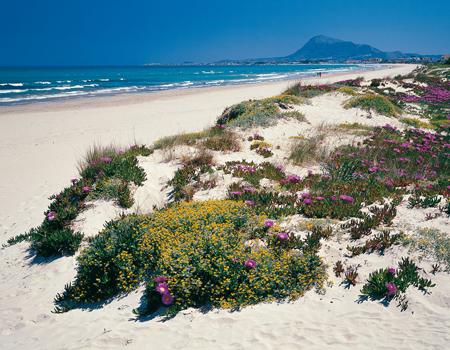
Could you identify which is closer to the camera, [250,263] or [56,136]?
[250,263]

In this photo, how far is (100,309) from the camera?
3.74m

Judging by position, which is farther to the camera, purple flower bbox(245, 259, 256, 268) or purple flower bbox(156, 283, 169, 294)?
purple flower bbox(245, 259, 256, 268)

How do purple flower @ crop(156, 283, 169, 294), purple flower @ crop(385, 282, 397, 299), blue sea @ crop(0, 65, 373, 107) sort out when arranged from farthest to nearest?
blue sea @ crop(0, 65, 373, 107)
purple flower @ crop(156, 283, 169, 294)
purple flower @ crop(385, 282, 397, 299)

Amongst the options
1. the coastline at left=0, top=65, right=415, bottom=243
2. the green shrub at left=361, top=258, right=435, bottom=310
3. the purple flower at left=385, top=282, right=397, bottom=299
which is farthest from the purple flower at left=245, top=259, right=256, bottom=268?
the coastline at left=0, top=65, right=415, bottom=243

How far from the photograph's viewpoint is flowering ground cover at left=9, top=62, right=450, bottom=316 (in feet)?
11.5

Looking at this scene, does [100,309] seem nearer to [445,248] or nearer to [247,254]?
[247,254]

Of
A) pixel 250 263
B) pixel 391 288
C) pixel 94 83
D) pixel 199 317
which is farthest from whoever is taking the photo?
pixel 94 83

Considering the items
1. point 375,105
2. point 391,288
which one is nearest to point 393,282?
point 391,288

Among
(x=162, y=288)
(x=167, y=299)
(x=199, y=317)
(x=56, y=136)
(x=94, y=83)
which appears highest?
(x=94, y=83)

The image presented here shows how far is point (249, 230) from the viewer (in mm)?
4590

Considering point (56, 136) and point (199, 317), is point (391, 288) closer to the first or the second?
point (199, 317)

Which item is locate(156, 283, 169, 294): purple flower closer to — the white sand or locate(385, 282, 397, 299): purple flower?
the white sand

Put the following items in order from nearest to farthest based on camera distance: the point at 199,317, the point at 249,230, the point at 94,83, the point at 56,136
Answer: the point at 199,317
the point at 249,230
the point at 56,136
the point at 94,83

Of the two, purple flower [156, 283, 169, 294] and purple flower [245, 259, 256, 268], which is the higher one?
purple flower [245, 259, 256, 268]
